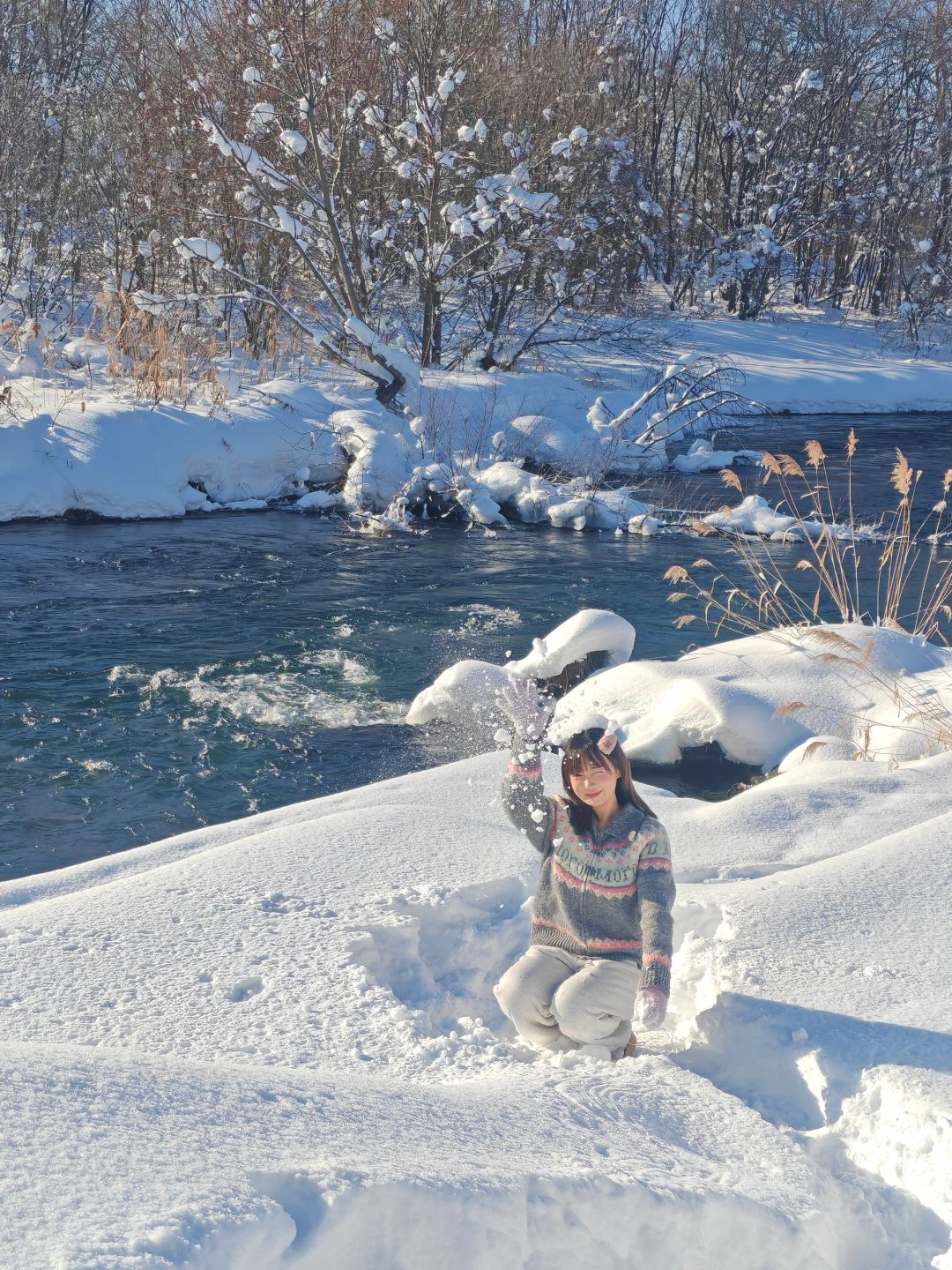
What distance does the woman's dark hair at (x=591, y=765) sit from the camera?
2.86 metres

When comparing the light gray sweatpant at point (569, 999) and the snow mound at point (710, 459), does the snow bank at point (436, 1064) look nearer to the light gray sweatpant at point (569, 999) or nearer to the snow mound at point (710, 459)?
the light gray sweatpant at point (569, 999)

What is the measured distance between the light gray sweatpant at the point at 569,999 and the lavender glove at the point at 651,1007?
0.36 ft

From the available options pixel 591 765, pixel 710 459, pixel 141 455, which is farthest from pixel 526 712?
pixel 710 459

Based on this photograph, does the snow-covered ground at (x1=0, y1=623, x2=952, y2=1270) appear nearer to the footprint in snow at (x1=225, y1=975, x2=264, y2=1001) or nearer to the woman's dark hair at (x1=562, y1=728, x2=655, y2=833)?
the footprint in snow at (x1=225, y1=975, x2=264, y2=1001)

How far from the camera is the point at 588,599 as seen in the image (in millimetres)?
8102

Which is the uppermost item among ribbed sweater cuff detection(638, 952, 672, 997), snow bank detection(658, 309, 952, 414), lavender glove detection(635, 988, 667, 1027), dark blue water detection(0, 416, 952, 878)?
snow bank detection(658, 309, 952, 414)

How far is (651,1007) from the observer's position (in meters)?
2.62

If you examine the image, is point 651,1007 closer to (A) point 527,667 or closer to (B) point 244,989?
(B) point 244,989

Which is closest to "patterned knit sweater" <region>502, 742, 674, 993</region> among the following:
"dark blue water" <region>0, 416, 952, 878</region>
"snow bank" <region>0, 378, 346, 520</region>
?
"dark blue water" <region>0, 416, 952, 878</region>

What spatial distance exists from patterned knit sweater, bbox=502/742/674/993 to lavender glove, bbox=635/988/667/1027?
8 cm

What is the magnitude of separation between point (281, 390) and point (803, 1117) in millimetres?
10812

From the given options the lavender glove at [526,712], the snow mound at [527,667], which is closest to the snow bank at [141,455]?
the snow mound at [527,667]

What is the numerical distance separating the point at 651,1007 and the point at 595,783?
540 millimetres

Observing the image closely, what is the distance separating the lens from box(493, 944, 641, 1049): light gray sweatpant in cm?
274
